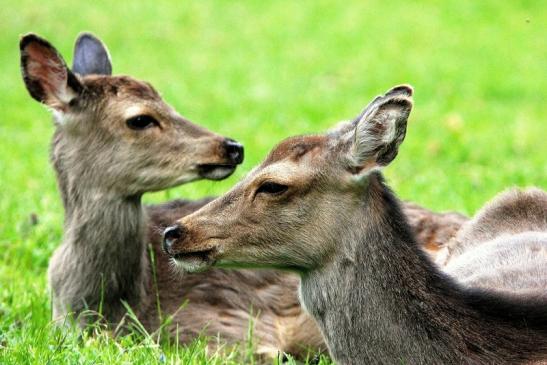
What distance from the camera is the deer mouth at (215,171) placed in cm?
672

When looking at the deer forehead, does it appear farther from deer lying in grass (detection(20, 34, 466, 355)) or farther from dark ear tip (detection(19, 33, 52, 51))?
dark ear tip (detection(19, 33, 52, 51))

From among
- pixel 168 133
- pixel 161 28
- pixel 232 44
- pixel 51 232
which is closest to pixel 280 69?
pixel 232 44

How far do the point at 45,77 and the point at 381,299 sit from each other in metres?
3.14

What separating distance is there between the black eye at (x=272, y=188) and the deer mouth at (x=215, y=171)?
1.81 m

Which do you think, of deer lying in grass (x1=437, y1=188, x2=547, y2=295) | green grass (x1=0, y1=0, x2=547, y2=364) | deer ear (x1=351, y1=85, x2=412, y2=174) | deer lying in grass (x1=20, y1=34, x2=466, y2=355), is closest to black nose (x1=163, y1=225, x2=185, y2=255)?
green grass (x1=0, y1=0, x2=547, y2=364)

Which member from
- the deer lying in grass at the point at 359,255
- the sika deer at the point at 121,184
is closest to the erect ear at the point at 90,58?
the sika deer at the point at 121,184

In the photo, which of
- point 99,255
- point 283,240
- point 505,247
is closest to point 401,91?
point 283,240

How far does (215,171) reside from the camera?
22.1 feet

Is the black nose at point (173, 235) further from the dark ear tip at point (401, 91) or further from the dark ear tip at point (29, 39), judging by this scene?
the dark ear tip at point (29, 39)

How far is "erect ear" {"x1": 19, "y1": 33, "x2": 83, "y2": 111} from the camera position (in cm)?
687

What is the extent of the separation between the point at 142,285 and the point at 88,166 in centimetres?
83

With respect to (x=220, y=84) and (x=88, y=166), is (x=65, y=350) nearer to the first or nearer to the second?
(x=88, y=166)

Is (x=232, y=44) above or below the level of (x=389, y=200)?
above

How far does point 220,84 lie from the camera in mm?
18547
